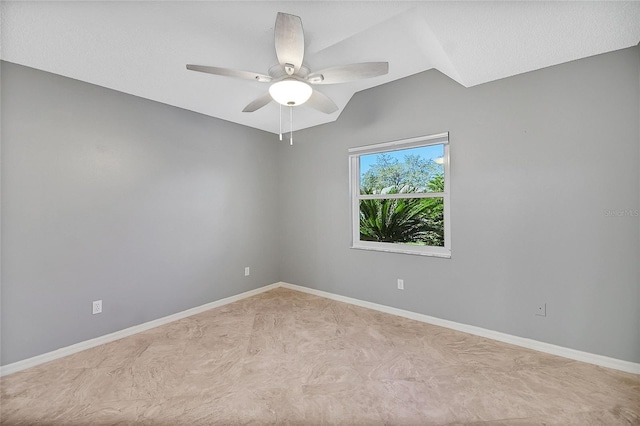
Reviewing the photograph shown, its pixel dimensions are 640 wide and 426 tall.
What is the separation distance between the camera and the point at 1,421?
1637 millimetres

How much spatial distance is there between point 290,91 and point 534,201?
2.21 meters

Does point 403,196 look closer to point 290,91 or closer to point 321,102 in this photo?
point 321,102

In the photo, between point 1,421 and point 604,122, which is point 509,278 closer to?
point 604,122

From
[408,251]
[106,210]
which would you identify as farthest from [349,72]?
[106,210]

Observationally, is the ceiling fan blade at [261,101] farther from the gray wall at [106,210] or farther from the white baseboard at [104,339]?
the white baseboard at [104,339]

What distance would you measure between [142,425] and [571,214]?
3322mm

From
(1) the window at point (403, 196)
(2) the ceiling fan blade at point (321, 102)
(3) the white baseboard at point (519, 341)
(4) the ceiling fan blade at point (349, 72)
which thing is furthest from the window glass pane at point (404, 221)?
(4) the ceiling fan blade at point (349, 72)

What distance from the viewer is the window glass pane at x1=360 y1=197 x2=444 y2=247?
3.05 m

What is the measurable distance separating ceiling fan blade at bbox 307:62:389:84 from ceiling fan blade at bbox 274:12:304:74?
7.3 inches

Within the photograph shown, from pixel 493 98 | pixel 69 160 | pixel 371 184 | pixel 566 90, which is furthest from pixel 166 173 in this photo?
pixel 566 90

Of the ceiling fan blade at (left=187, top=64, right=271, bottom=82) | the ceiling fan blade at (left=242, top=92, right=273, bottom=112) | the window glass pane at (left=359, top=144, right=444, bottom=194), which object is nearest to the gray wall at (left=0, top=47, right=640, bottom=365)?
the window glass pane at (left=359, top=144, right=444, bottom=194)

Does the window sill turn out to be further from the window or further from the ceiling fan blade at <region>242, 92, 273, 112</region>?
the ceiling fan blade at <region>242, 92, 273, 112</region>

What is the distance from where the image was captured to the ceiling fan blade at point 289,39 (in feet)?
4.87

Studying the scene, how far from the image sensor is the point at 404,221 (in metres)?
3.30
